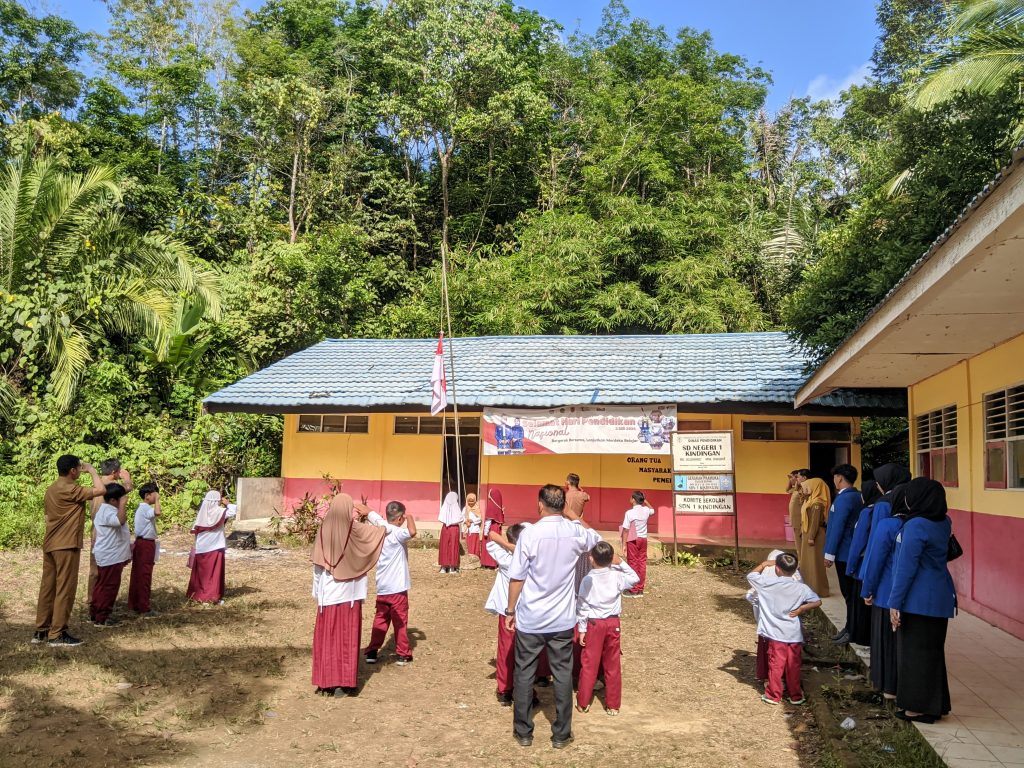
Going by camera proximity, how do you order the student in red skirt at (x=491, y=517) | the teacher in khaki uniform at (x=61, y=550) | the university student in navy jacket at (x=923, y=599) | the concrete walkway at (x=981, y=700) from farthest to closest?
1. the student in red skirt at (x=491, y=517)
2. the teacher in khaki uniform at (x=61, y=550)
3. the university student in navy jacket at (x=923, y=599)
4. the concrete walkway at (x=981, y=700)

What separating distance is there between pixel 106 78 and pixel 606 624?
28.6 metres

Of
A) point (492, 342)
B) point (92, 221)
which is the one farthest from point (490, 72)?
point (92, 221)

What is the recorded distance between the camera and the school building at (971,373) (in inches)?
192

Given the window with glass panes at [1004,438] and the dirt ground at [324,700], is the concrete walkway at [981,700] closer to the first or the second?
the dirt ground at [324,700]

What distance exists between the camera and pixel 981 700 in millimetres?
6020

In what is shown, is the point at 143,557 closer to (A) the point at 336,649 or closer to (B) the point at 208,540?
(B) the point at 208,540

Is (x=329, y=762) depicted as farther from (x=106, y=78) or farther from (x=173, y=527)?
(x=106, y=78)

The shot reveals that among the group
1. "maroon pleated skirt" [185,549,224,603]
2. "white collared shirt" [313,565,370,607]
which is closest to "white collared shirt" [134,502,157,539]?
"maroon pleated skirt" [185,549,224,603]

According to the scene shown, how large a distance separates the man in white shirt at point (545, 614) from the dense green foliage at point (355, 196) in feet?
36.8

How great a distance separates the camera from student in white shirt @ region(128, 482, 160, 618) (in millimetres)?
9039

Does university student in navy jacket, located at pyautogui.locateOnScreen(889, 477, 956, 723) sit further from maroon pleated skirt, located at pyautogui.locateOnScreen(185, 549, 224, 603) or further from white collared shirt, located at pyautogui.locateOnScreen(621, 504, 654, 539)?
maroon pleated skirt, located at pyautogui.locateOnScreen(185, 549, 224, 603)

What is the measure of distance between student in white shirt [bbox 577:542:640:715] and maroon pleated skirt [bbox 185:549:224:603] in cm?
513

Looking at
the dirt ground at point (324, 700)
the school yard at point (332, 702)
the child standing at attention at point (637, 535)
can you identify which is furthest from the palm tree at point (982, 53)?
the school yard at point (332, 702)

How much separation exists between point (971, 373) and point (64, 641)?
9.65 m
